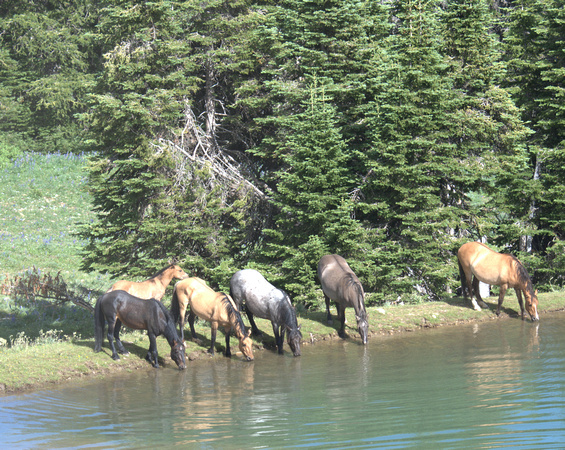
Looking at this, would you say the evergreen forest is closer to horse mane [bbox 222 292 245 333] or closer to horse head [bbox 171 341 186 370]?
horse mane [bbox 222 292 245 333]

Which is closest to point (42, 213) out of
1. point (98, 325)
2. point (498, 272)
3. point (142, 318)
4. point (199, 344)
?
point (199, 344)

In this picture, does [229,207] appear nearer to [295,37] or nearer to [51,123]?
[295,37]

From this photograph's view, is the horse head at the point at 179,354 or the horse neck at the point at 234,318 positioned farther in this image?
the horse neck at the point at 234,318

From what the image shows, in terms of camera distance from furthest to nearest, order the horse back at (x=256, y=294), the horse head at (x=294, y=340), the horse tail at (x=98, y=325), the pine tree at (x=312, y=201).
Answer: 1. the pine tree at (x=312, y=201)
2. the horse back at (x=256, y=294)
3. the horse head at (x=294, y=340)
4. the horse tail at (x=98, y=325)

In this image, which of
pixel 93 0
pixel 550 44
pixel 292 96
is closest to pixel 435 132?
pixel 292 96

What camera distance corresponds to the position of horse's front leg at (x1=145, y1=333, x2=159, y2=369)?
11.8m

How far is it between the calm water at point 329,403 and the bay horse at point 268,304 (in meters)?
0.46

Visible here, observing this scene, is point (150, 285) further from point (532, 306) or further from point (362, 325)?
point (532, 306)

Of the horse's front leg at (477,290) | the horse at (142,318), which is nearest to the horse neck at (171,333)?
the horse at (142,318)

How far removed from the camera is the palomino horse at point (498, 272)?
48.4 feet

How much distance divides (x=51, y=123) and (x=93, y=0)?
928 cm

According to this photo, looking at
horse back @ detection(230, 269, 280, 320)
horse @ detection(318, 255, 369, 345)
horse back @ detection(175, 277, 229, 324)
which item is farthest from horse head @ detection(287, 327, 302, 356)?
horse @ detection(318, 255, 369, 345)

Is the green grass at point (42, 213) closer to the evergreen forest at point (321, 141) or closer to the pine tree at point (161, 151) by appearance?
the pine tree at point (161, 151)

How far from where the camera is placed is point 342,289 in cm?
1359
